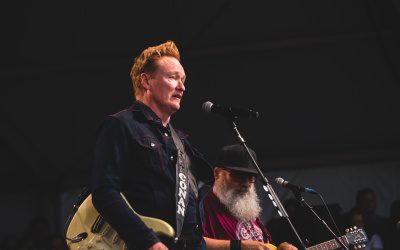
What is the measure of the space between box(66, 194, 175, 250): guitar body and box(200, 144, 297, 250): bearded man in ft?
5.54

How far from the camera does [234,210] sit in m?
5.85

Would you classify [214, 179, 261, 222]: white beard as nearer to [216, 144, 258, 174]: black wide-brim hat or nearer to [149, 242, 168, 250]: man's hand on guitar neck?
[216, 144, 258, 174]: black wide-brim hat

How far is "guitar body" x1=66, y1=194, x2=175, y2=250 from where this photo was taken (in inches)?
148

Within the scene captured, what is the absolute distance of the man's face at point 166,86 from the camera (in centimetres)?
406

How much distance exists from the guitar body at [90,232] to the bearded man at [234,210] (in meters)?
1.69

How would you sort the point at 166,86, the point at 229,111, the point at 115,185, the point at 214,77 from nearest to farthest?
the point at 115,185 < the point at 166,86 < the point at 229,111 < the point at 214,77

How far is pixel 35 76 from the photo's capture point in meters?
9.16

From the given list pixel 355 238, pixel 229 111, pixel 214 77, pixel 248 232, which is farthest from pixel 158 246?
pixel 214 77

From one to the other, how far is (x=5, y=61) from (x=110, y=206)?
5862 mm

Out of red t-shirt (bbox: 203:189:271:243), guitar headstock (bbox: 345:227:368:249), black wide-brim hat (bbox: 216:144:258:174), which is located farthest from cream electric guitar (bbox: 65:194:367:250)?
guitar headstock (bbox: 345:227:368:249)

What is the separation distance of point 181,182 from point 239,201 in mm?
2115

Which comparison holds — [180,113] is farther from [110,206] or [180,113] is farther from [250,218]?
[110,206]

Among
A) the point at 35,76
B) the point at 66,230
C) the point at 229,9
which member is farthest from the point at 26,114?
the point at 66,230

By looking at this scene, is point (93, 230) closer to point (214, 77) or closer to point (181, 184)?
point (181, 184)
